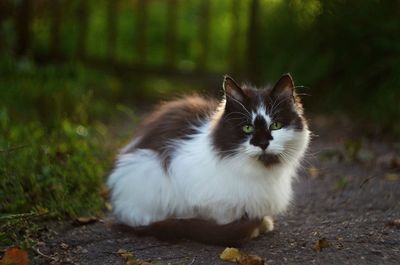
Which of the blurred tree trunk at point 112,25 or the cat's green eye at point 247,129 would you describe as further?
the blurred tree trunk at point 112,25

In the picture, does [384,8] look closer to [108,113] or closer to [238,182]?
[108,113]

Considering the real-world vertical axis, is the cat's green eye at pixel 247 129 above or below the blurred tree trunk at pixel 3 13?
below

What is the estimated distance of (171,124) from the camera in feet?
13.0

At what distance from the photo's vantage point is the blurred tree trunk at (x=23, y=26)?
7984mm

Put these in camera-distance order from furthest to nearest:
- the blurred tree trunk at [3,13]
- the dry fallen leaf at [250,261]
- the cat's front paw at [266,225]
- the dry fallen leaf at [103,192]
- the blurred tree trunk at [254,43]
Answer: the blurred tree trunk at [3,13]
the blurred tree trunk at [254,43]
the dry fallen leaf at [103,192]
the cat's front paw at [266,225]
the dry fallen leaf at [250,261]

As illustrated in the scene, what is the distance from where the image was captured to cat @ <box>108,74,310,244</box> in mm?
3516

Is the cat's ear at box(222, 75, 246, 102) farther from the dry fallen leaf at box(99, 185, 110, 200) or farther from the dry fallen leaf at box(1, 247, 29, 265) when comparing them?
the dry fallen leaf at box(99, 185, 110, 200)

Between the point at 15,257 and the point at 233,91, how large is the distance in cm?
141

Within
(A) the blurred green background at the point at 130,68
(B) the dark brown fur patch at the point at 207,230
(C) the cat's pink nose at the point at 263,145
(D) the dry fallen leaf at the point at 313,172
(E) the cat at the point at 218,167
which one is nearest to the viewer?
(C) the cat's pink nose at the point at 263,145

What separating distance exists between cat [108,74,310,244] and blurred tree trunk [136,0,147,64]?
4544 mm

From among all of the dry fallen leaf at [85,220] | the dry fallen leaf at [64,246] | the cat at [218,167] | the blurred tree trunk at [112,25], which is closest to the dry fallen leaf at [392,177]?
the cat at [218,167]

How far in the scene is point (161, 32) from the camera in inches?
385

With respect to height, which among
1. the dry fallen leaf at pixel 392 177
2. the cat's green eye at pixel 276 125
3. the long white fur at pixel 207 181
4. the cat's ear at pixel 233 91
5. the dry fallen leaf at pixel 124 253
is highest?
the cat's ear at pixel 233 91

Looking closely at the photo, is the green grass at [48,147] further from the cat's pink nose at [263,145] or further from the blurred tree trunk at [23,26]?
the cat's pink nose at [263,145]
